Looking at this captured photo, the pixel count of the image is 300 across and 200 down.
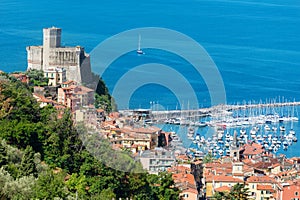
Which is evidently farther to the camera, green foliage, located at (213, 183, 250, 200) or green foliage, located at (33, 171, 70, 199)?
green foliage, located at (213, 183, 250, 200)

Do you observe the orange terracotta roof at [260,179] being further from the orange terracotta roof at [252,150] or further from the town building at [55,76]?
the town building at [55,76]

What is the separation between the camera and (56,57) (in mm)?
21188

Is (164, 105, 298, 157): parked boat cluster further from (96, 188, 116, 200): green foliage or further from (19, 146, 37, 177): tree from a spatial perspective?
(19, 146, 37, 177): tree

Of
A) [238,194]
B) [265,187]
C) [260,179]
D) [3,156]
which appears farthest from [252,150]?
A: [3,156]

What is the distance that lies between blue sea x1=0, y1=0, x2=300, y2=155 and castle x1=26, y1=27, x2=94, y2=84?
19.1 ft

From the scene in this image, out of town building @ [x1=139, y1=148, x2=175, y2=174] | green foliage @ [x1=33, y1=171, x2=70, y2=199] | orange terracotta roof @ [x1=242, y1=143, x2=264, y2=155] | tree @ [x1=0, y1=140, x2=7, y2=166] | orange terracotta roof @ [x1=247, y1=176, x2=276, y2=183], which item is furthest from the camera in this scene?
orange terracotta roof @ [x1=242, y1=143, x2=264, y2=155]

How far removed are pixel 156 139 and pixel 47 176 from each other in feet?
28.8

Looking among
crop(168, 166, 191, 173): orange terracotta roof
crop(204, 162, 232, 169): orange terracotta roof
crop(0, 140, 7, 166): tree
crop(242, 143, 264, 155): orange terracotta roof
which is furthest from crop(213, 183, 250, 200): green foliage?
crop(242, 143, 264, 155): orange terracotta roof

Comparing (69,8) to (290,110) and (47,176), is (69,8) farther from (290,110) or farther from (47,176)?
(47,176)

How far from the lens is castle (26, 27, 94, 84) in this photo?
69.2 feet

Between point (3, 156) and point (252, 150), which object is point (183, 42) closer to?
point (252, 150)

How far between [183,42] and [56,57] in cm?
2418

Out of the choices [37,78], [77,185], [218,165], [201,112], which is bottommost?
[77,185]

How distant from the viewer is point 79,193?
11.2 metres
